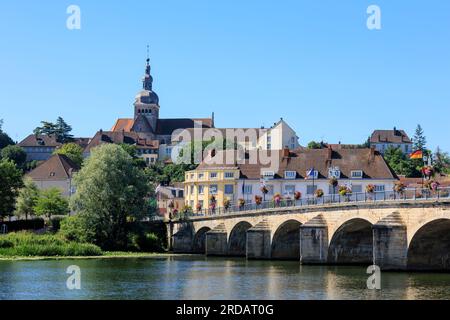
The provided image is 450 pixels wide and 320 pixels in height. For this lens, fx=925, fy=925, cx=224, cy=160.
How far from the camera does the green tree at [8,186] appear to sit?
370 feet

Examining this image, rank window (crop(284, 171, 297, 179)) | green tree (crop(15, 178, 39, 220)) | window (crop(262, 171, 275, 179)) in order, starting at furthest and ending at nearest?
1. green tree (crop(15, 178, 39, 220))
2. window (crop(262, 171, 275, 179))
3. window (crop(284, 171, 297, 179))

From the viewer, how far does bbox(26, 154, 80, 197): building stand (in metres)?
160

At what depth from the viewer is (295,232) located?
286 feet

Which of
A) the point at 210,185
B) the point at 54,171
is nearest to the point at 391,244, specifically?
the point at 210,185

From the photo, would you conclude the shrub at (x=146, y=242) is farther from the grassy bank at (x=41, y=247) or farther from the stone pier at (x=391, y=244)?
the stone pier at (x=391, y=244)

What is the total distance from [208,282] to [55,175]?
10696 centimetres

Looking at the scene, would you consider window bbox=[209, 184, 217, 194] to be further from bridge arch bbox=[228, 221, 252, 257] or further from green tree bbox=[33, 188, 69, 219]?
bridge arch bbox=[228, 221, 252, 257]

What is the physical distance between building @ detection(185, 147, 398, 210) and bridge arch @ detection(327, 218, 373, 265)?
28176mm

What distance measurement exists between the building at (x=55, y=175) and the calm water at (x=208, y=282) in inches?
3279

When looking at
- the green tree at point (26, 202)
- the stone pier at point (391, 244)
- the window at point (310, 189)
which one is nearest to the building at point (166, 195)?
the green tree at point (26, 202)

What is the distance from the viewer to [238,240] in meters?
97.1

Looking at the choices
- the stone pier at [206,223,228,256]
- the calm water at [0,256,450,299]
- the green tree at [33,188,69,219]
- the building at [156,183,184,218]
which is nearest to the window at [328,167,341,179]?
the stone pier at [206,223,228,256]

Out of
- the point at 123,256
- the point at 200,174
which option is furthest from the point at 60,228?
the point at 200,174
